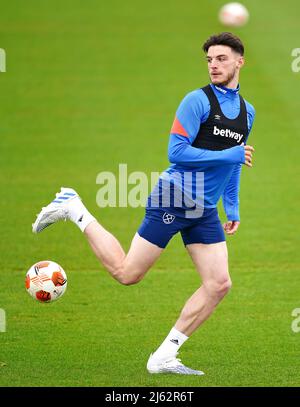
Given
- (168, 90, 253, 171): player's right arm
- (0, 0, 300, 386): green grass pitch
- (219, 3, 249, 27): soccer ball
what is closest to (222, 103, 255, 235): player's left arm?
(168, 90, 253, 171): player's right arm

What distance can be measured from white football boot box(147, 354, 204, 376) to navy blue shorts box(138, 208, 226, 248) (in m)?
1.17

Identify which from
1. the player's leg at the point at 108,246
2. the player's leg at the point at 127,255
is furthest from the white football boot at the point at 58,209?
the player's leg at the point at 127,255

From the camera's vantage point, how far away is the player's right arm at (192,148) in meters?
10.2

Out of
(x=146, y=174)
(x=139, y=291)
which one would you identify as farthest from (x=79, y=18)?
(x=139, y=291)

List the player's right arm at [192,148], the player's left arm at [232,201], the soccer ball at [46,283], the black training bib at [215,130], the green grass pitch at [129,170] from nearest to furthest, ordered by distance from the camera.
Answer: the player's right arm at [192,148]
the black training bib at [215,130]
the soccer ball at [46,283]
the player's left arm at [232,201]
the green grass pitch at [129,170]

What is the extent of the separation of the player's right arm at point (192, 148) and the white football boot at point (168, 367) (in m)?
2.01

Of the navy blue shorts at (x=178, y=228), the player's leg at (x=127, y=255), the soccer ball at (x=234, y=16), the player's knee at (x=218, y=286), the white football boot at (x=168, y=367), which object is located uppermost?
the soccer ball at (x=234, y=16)

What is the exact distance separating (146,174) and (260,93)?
7.18 meters

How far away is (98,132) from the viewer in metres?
23.3

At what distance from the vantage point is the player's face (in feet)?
34.3

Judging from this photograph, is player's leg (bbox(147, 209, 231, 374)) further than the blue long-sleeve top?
Yes

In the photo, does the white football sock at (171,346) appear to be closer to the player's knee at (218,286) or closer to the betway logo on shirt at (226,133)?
the player's knee at (218,286)

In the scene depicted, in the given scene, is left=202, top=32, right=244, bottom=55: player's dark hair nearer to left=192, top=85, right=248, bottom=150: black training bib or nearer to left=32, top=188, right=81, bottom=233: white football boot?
left=192, top=85, right=248, bottom=150: black training bib

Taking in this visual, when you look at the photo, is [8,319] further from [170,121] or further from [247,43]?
[247,43]
